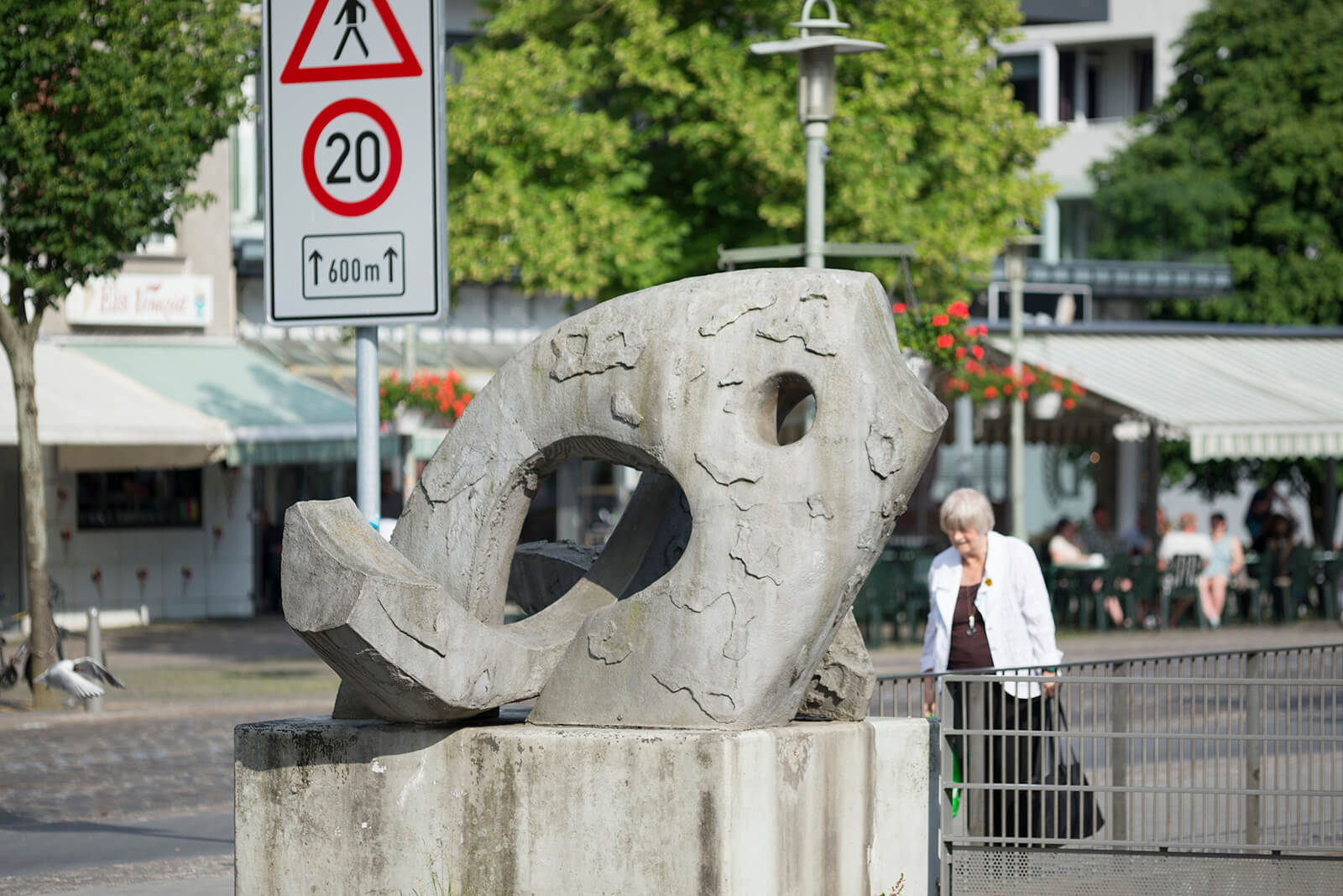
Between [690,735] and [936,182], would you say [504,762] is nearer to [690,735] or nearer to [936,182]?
[690,735]

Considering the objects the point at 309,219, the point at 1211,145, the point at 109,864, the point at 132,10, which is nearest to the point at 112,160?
the point at 132,10

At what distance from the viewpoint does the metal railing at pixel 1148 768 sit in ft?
21.6

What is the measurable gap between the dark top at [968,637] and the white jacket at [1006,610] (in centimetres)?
2

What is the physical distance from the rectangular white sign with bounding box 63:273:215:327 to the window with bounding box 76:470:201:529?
1972 millimetres

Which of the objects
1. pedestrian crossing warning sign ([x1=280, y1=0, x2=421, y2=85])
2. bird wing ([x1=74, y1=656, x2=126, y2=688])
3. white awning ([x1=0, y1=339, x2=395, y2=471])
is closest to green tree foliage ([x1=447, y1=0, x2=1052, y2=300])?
white awning ([x1=0, y1=339, x2=395, y2=471])

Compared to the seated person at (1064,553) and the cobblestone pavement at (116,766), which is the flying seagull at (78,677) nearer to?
the cobblestone pavement at (116,766)

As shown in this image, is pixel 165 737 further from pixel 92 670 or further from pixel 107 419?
pixel 107 419

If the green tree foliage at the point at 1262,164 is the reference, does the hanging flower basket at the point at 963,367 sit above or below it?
below

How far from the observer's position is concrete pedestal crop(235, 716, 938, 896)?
537 cm

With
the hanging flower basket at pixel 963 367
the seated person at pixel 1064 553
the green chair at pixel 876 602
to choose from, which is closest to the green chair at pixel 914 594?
the green chair at pixel 876 602

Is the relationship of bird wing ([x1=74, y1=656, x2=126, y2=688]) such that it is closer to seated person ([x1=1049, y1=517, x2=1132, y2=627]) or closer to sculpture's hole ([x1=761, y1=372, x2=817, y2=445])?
sculpture's hole ([x1=761, y1=372, x2=817, y2=445])

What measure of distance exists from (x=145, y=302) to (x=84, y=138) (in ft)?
38.1

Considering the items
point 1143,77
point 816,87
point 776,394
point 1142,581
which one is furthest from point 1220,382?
point 1143,77

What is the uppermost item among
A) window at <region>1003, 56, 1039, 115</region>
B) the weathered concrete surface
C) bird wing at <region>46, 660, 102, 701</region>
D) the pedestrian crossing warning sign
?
window at <region>1003, 56, 1039, 115</region>
